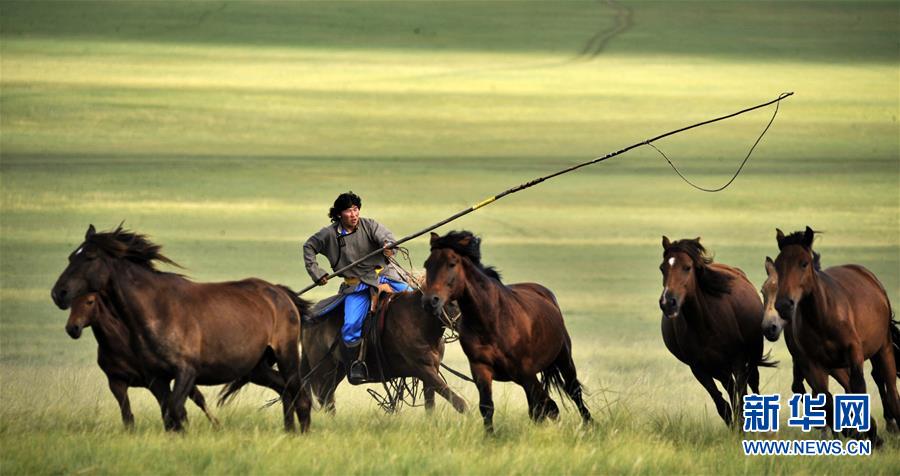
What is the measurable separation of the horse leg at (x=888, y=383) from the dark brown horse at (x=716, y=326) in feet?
2.60

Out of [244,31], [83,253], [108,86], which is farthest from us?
[244,31]

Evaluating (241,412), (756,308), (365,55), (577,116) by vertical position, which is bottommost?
(241,412)

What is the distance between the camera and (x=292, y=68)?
58250 millimetres

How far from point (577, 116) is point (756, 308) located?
126ft

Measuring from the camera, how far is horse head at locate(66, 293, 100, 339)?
9523 millimetres

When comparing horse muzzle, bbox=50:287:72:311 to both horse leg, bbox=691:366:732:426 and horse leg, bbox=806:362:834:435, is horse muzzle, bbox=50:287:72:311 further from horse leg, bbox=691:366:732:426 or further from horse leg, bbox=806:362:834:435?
horse leg, bbox=806:362:834:435

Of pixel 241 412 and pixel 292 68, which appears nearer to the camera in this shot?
pixel 241 412

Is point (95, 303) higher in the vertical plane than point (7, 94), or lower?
lower

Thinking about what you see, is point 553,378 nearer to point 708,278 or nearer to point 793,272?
point 708,278

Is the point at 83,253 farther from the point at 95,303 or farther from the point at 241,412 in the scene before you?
the point at 241,412

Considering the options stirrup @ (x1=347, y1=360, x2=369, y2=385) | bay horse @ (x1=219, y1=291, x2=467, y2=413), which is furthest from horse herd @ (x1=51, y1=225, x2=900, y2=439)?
stirrup @ (x1=347, y1=360, x2=369, y2=385)

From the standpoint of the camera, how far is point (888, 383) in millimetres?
10586

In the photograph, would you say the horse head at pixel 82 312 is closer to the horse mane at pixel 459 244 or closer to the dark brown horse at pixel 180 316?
the dark brown horse at pixel 180 316

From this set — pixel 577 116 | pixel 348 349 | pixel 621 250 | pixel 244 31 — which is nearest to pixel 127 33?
pixel 244 31
